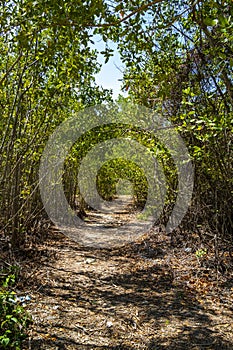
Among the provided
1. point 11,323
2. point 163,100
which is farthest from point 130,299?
point 163,100

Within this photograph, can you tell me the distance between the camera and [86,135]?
27.8ft

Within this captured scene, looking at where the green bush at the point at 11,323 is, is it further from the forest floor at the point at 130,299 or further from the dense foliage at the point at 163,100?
the dense foliage at the point at 163,100

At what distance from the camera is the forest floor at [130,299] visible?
311 cm

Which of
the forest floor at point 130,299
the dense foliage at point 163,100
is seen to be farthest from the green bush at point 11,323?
the dense foliage at point 163,100

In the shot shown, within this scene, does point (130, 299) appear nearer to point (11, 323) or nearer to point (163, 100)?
point (11, 323)

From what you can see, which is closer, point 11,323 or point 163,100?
point 11,323

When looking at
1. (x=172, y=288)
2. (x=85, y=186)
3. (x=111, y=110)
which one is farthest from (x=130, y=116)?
(x=85, y=186)

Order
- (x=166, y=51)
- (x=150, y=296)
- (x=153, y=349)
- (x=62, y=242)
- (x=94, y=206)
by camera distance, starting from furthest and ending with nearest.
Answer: (x=94, y=206)
(x=62, y=242)
(x=166, y=51)
(x=150, y=296)
(x=153, y=349)

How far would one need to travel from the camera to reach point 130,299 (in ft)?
13.7

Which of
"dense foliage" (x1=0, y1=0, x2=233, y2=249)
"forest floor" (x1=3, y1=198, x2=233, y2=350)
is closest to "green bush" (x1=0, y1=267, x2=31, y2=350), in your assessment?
"forest floor" (x1=3, y1=198, x2=233, y2=350)

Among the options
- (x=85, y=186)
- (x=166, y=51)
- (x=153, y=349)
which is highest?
(x=166, y=51)

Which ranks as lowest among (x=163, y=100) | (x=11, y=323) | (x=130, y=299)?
(x=130, y=299)

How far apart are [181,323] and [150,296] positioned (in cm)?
85

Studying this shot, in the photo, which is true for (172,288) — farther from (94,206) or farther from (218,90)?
(94,206)
